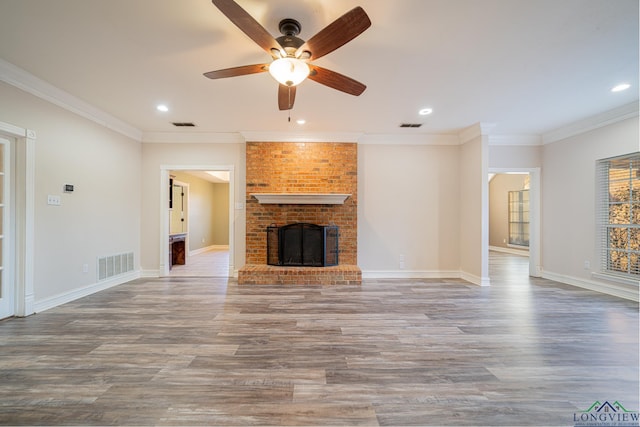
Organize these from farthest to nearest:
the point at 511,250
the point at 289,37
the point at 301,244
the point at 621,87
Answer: the point at 511,250, the point at 301,244, the point at 621,87, the point at 289,37

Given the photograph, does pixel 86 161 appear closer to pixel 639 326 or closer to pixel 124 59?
pixel 124 59

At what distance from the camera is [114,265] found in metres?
4.10

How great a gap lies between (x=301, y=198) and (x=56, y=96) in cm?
326

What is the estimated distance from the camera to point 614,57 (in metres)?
2.38

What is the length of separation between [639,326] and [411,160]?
10.9ft

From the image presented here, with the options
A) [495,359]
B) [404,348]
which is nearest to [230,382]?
[404,348]

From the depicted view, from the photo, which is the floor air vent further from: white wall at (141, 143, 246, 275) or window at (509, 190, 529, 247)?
window at (509, 190, 529, 247)

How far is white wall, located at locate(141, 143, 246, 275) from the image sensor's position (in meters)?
4.69

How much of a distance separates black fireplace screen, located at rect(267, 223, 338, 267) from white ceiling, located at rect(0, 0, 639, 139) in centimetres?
186

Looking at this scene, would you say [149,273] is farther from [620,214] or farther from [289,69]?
[620,214]

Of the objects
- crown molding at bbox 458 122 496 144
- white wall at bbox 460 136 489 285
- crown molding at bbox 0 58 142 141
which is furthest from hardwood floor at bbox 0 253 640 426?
crown molding at bbox 458 122 496 144

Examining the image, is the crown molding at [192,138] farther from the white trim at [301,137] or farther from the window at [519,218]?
the window at [519,218]

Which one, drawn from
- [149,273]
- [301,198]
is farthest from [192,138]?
[149,273]

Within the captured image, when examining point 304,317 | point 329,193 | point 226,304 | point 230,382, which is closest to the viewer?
point 230,382
